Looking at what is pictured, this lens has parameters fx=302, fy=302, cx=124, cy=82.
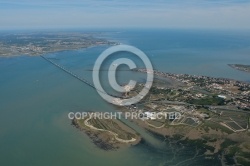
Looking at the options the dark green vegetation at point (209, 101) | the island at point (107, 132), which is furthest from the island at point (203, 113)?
the island at point (107, 132)

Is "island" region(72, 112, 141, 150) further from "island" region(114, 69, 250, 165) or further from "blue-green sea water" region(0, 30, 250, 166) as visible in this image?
"island" region(114, 69, 250, 165)

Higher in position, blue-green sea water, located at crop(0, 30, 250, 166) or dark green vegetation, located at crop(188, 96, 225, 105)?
dark green vegetation, located at crop(188, 96, 225, 105)

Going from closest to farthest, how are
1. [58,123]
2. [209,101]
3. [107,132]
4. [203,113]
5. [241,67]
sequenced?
[107,132]
[58,123]
[203,113]
[209,101]
[241,67]

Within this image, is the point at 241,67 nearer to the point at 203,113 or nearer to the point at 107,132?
the point at 203,113

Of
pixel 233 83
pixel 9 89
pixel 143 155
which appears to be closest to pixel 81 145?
pixel 143 155

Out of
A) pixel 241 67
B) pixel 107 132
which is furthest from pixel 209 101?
pixel 241 67

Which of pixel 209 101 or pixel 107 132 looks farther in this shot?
pixel 209 101

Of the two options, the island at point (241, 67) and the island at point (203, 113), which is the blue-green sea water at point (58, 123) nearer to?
the island at point (203, 113)

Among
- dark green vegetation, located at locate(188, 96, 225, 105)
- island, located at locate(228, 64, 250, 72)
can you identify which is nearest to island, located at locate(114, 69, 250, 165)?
dark green vegetation, located at locate(188, 96, 225, 105)
